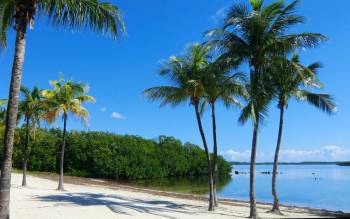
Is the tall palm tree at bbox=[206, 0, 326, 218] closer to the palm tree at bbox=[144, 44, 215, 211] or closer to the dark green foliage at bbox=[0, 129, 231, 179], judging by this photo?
the palm tree at bbox=[144, 44, 215, 211]

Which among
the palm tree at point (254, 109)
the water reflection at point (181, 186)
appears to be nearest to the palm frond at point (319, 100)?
the palm tree at point (254, 109)

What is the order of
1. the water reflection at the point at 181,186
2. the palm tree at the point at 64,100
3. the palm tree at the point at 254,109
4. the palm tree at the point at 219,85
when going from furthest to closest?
the water reflection at the point at 181,186, the palm tree at the point at 64,100, the palm tree at the point at 219,85, the palm tree at the point at 254,109

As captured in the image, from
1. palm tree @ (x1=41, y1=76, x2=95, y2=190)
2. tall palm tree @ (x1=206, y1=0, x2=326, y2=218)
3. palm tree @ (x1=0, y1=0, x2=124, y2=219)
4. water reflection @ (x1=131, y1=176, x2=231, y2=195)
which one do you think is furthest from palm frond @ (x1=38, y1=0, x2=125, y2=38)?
water reflection @ (x1=131, y1=176, x2=231, y2=195)

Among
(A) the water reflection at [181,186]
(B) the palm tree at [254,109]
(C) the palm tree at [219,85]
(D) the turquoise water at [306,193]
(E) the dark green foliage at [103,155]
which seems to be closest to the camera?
(B) the palm tree at [254,109]

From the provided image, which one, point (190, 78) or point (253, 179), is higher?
point (190, 78)

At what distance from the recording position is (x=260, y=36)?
56.0 feet

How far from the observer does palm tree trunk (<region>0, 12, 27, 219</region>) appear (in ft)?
28.9

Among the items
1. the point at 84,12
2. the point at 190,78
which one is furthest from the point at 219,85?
the point at 84,12

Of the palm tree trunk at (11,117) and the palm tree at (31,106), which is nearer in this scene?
the palm tree trunk at (11,117)

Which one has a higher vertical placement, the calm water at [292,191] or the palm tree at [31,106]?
the palm tree at [31,106]

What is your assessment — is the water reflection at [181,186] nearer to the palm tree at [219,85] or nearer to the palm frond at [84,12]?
the palm tree at [219,85]

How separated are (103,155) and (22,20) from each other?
51.8 m

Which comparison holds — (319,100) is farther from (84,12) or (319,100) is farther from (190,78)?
(84,12)

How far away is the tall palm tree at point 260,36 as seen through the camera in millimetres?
16938
